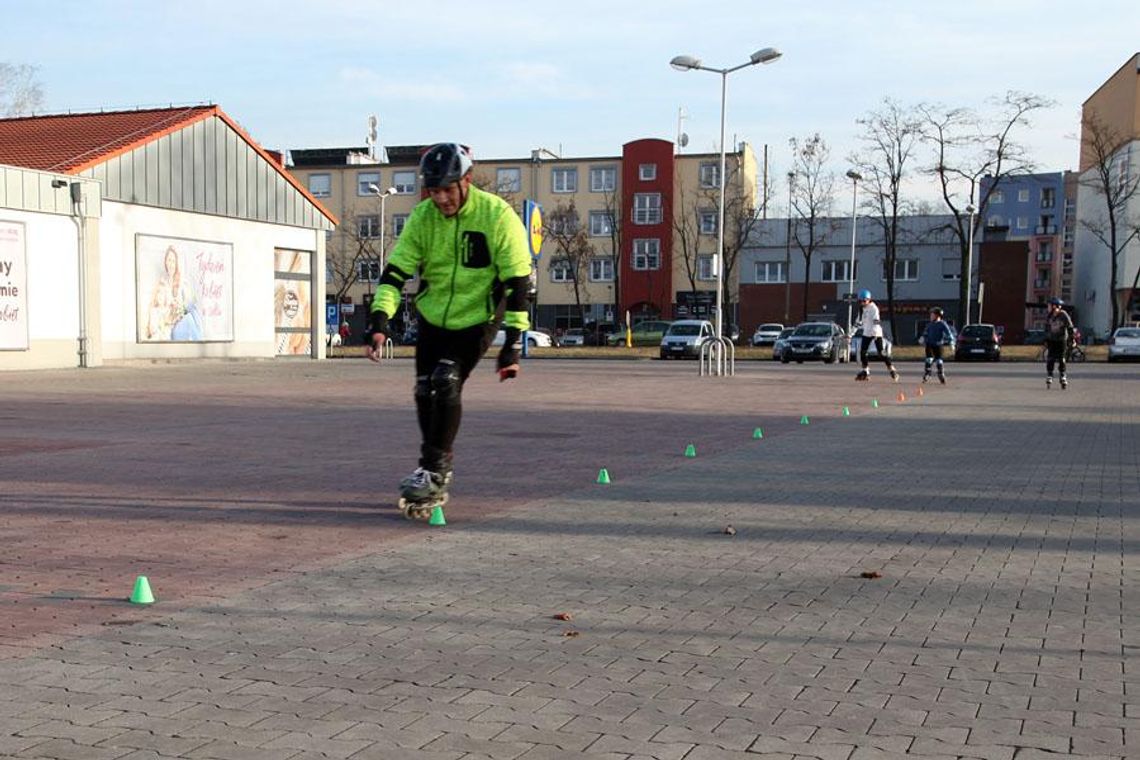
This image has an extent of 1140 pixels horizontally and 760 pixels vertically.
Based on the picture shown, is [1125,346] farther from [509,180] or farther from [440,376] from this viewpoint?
[509,180]

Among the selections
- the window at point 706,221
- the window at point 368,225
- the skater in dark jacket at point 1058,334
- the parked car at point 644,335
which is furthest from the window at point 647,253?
the skater in dark jacket at point 1058,334

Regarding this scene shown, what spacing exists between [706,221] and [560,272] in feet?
37.4

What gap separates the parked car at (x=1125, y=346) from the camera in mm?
41625

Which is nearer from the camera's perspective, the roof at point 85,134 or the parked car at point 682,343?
the roof at point 85,134

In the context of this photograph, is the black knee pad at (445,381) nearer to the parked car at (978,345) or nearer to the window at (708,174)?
the parked car at (978,345)

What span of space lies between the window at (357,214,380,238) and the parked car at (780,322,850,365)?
4811 cm

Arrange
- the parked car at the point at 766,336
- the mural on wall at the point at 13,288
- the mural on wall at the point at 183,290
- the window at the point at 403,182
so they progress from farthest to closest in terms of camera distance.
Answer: the window at the point at 403,182 < the parked car at the point at 766,336 < the mural on wall at the point at 183,290 < the mural on wall at the point at 13,288

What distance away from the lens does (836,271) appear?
77500mm

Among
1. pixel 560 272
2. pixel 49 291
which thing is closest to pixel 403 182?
pixel 560 272

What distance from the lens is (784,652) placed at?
400 centimetres

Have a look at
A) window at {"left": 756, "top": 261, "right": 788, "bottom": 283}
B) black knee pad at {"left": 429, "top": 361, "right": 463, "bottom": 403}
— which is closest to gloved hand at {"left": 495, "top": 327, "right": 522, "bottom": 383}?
black knee pad at {"left": 429, "top": 361, "right": 463, "bottom": 403}

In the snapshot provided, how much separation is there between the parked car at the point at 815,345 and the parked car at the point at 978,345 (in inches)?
212

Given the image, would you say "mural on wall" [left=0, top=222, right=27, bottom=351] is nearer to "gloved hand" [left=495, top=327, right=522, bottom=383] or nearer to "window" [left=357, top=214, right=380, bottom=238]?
"gloved hand" [left=495, top=327, right=522, bottom=383]

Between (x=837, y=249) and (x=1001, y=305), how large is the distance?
11858 mm
